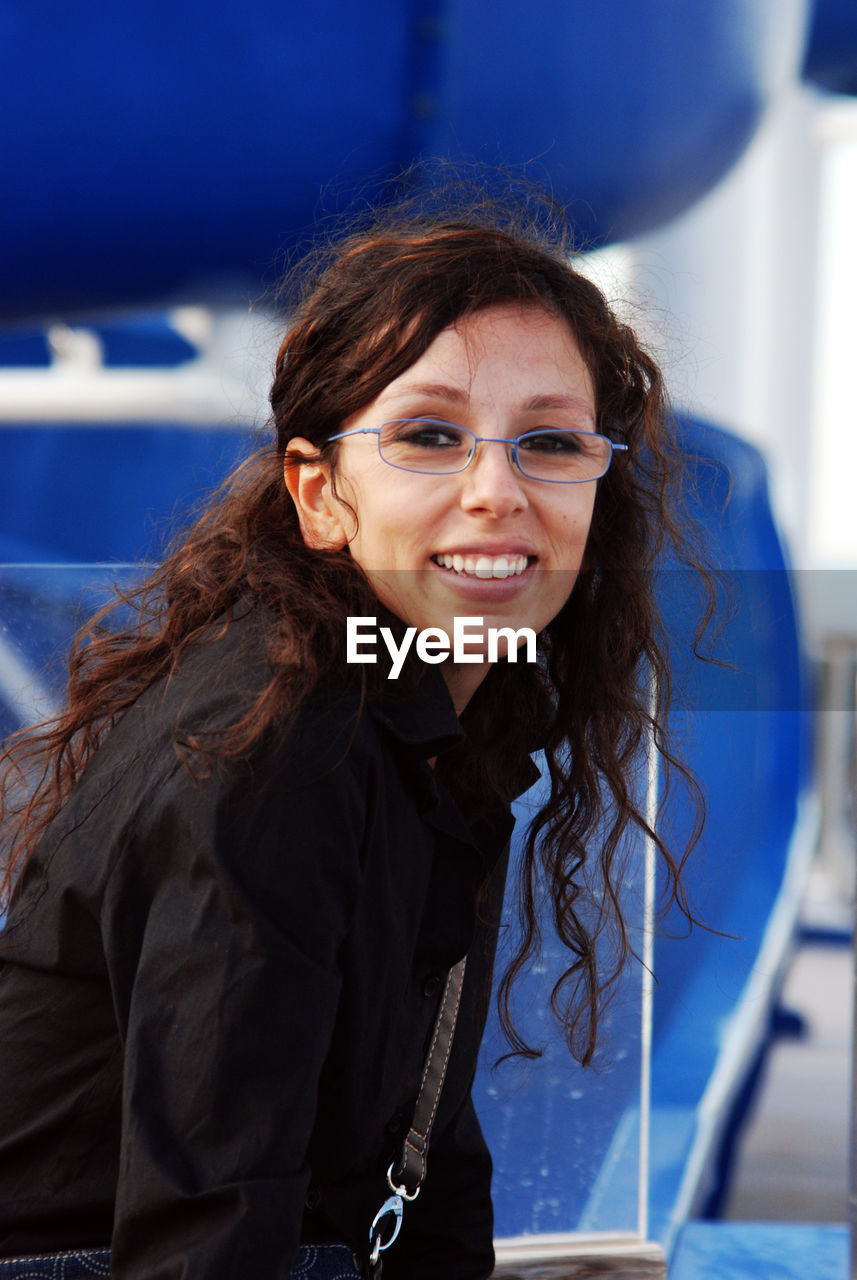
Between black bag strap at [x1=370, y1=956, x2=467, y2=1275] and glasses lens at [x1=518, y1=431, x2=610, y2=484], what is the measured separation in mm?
321

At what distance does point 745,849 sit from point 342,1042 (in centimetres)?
174

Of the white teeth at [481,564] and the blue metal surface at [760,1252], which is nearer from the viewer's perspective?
the white teeth at [481,564]

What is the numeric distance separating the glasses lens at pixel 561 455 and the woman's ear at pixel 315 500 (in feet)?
0.43

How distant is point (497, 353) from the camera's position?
0.88 meters

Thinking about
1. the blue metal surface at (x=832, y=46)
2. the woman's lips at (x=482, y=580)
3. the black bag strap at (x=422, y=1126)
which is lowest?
the black bag strap at (x=422, y=1126)

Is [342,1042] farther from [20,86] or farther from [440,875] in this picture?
[20,86]

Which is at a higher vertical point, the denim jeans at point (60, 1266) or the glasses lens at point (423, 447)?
the glasses lens at point (423, 447)

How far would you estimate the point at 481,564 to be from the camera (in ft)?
2.88

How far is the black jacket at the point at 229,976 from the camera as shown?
68 cm

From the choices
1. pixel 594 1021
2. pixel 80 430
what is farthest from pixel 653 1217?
pixel 80 430

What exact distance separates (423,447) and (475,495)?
5 cm

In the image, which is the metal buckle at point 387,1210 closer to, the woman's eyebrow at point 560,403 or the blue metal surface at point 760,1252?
the woman's eyebrow at point 560,403

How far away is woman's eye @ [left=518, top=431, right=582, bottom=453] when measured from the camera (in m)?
0.90

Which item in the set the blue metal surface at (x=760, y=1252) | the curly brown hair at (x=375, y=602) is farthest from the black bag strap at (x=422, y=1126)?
the blue metal surface at (x=760, y=1252)
